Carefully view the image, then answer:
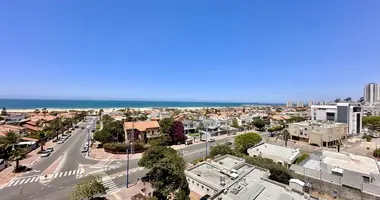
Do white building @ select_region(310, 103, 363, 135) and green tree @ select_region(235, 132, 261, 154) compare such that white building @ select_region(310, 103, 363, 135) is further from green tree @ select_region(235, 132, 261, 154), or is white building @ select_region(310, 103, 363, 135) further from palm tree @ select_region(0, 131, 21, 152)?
palm tree @ select_region(0, 131, 21, 152)

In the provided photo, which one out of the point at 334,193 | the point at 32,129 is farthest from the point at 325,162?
the point at 32,129

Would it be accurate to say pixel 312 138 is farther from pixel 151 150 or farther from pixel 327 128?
pixel 151 150

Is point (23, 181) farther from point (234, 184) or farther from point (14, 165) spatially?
point (234, 184)

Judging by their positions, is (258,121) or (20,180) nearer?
(20,180)

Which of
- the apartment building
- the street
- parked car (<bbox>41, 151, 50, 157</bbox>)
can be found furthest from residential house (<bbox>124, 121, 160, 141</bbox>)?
the apartment building

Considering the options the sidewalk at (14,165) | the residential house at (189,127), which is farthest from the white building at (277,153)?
the sidewalk at (14,165)

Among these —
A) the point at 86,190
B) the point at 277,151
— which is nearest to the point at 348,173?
the point at 277,151
